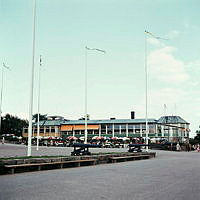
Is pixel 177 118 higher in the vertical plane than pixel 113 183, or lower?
higher

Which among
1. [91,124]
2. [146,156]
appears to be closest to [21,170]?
[146,156]

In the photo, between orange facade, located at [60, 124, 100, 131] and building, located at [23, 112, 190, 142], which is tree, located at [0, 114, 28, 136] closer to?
building, located at [23, 112, 190, 142]

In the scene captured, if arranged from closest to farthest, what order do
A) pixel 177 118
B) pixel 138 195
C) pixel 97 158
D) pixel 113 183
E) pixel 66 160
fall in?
pixel 138 195 < pixel 113 183 < pixel 66 160 < pixel 97 158 < pixel 177 118

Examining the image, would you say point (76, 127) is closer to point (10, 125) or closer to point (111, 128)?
point (111, 128)

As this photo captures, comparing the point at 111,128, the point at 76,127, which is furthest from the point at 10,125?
the point at 111,128

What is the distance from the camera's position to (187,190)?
912 cm

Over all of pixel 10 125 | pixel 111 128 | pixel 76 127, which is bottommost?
pixel 111 128

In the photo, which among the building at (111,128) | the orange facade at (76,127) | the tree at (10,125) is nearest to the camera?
the building at (111,128)

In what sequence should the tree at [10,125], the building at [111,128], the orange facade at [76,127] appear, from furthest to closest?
1. the tree at [10,125]
2. the orange facade at [76,127]
3. the building at [111,128]

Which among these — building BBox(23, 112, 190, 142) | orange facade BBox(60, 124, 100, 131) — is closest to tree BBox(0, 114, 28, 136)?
building BBox(23, 112, 190, 142)

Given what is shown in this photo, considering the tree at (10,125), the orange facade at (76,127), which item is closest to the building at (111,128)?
the orange facade at (76,127)

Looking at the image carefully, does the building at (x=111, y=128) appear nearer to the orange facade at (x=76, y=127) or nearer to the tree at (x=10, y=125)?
the orange facade at (x=76, y=127)

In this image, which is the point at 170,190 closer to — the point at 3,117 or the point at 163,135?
the point at 163,135

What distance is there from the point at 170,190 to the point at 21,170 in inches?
270
